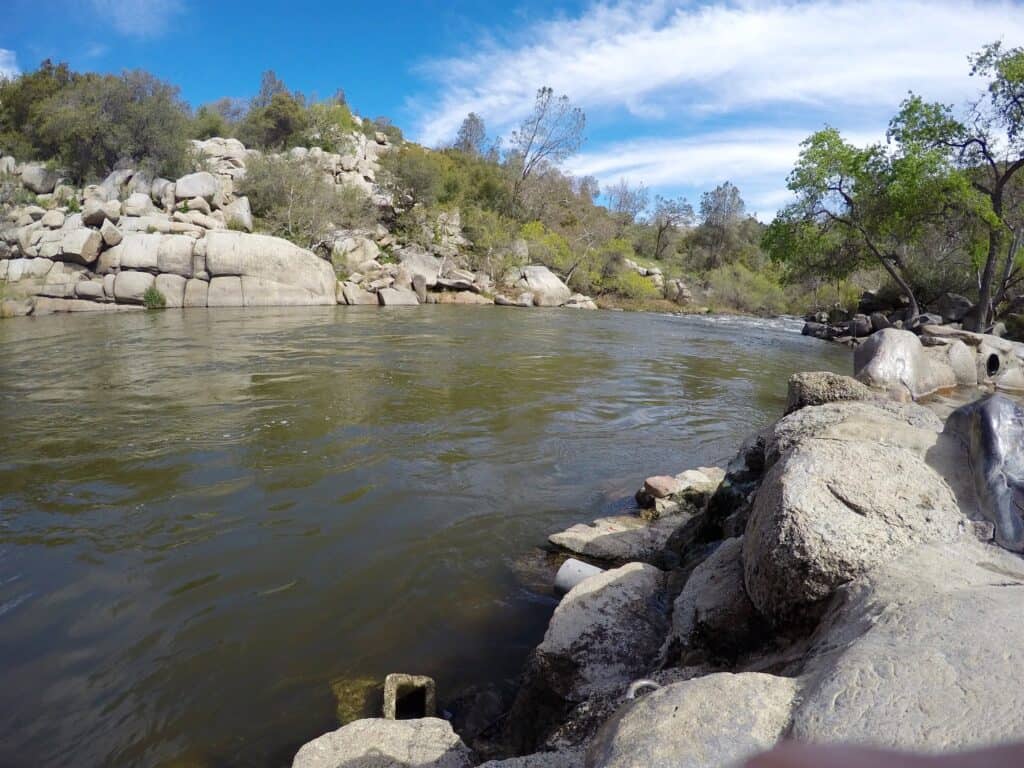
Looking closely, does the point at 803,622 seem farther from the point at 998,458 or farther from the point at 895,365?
the point at 895,365

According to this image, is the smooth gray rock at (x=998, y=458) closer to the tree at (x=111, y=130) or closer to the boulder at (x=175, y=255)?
the boulder at (x=175, y=255)

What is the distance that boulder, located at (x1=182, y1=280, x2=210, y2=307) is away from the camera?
2203 centimetres

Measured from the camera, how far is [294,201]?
96.3 ft

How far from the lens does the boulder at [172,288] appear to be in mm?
21594

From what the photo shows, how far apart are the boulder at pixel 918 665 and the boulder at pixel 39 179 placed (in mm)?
35967

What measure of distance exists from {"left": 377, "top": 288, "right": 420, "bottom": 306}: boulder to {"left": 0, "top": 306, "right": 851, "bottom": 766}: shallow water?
14.6m

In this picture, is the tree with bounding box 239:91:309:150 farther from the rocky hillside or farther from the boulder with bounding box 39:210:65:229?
the boulder with bounding box 39:210:65:229

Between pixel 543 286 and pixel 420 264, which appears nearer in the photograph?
pixel 420 264

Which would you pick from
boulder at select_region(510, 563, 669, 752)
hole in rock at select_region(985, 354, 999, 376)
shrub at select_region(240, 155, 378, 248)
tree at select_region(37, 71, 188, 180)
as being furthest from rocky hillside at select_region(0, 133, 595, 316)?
boulder at select_region(510, 563, 669, 752)

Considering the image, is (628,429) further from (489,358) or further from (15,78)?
(15,78)

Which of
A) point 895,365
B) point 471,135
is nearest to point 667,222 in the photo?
point 471,135

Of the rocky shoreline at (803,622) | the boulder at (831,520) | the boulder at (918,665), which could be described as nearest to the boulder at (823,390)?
the rocky shoreline at (803,622)

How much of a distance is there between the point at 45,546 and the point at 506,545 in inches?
126

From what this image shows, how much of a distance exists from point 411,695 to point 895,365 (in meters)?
8.90
